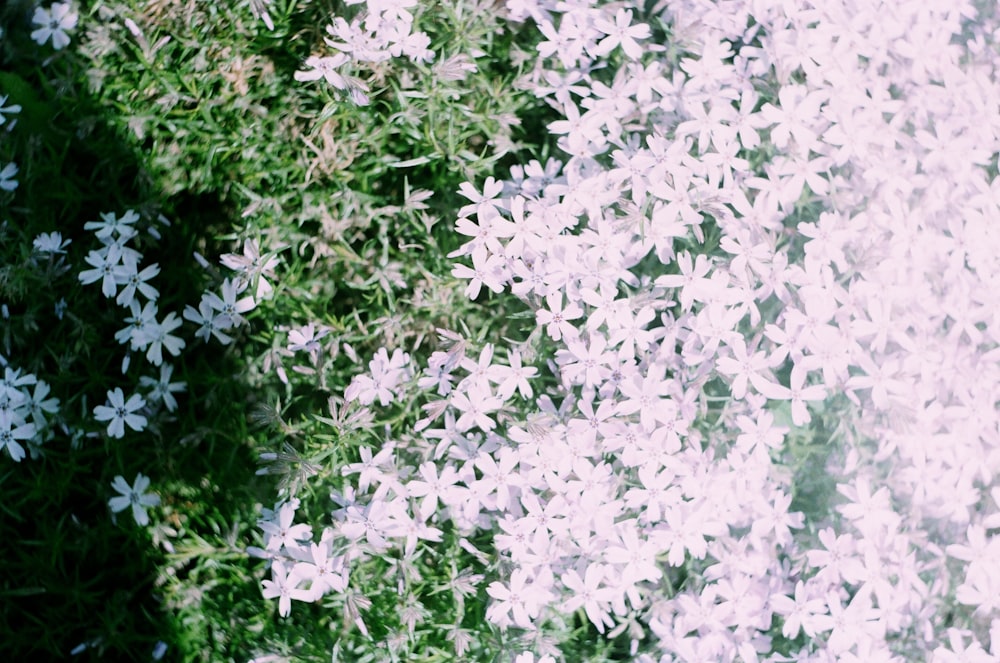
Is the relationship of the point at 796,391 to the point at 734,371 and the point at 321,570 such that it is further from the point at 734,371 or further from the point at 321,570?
the point at 321,570

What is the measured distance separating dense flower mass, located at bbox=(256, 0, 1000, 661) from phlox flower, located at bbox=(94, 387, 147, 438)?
21.1 inches

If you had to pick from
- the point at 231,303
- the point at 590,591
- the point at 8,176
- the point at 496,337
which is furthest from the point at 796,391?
the point at 8,176

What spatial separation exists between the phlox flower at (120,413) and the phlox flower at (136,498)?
0.13 metres

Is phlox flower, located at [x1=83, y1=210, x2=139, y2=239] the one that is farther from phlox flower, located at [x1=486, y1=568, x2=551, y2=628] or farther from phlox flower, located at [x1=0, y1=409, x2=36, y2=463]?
phlox flower, located at [x1=486, y1=568, x2=551, y2=628]

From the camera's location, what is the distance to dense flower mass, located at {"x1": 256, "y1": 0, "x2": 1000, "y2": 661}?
2.21 m

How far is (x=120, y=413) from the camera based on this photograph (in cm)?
235

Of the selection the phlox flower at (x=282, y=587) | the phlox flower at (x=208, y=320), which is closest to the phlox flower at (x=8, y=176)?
the phlox flower at (x=208, y=320)

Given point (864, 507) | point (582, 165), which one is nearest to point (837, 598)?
point (864, 507)

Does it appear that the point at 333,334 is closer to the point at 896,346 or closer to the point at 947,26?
the point at 896,346

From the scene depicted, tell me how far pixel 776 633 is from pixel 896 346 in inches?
35.6

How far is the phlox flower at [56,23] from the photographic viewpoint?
2.55 m

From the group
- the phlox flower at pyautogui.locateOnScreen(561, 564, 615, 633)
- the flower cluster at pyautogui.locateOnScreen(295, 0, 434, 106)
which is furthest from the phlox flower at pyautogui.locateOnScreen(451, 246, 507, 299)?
the phlox flower at pyautogui.locateOnScreen(561, 564, 615, 633)

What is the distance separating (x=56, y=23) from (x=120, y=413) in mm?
1200

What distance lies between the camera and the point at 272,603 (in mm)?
2432
